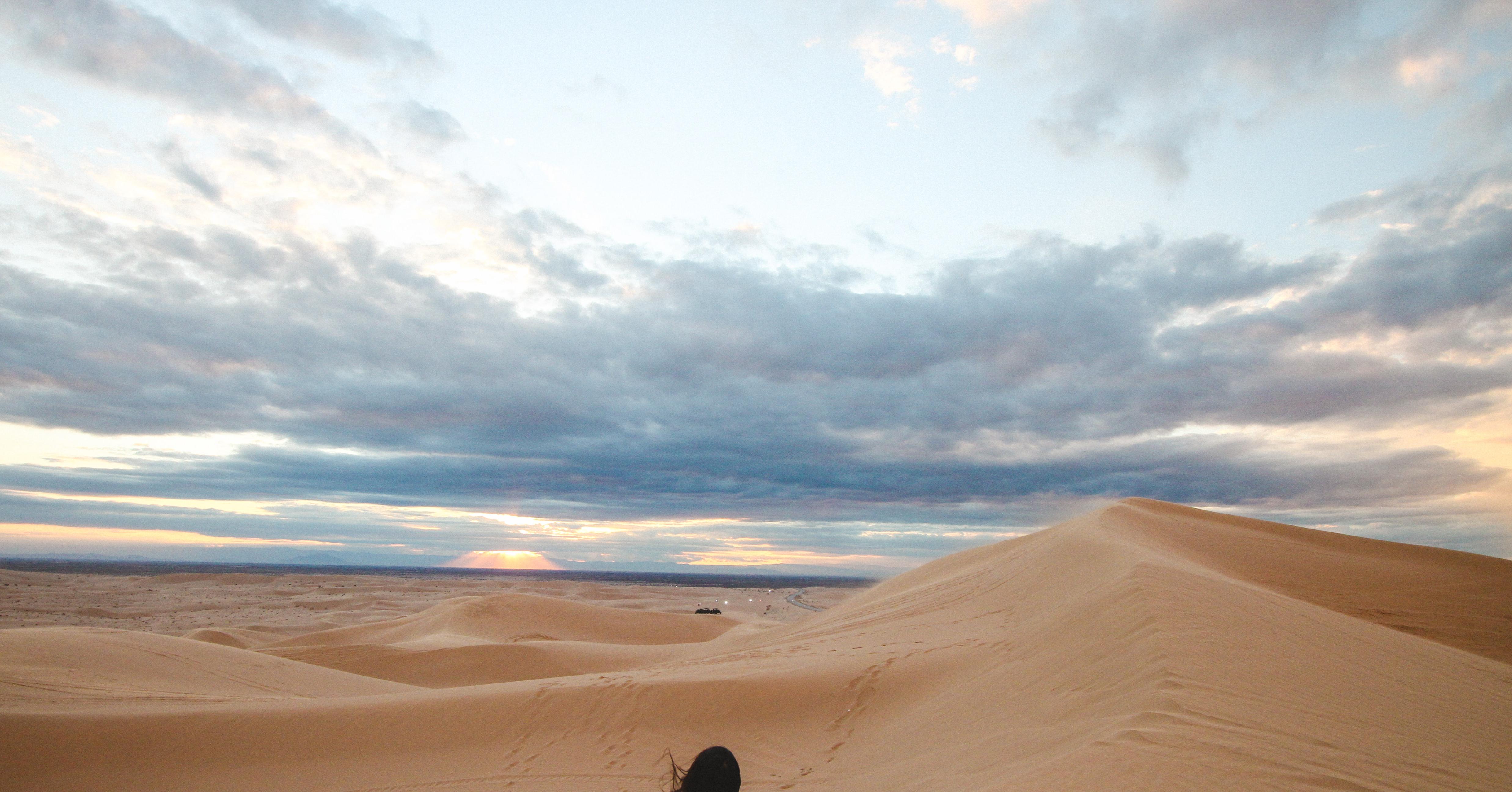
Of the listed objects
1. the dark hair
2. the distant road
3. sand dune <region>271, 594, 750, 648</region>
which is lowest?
the distant road

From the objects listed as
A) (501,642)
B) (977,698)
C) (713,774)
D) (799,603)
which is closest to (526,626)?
(501,642)

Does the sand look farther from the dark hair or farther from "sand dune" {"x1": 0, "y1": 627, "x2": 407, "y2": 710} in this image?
the dark hair

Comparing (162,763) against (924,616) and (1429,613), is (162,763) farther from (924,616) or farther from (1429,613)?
(1429,613)

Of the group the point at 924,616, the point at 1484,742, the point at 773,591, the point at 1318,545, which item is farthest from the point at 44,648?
the point at 773,591

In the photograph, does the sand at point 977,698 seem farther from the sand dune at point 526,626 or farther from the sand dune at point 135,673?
the sand dune at point 526,626

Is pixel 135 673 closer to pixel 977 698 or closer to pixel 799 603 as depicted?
pixel 977 698

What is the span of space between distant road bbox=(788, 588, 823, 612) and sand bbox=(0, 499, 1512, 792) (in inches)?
744

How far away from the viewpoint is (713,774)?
14.0 ft

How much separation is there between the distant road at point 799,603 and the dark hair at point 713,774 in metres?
24.2

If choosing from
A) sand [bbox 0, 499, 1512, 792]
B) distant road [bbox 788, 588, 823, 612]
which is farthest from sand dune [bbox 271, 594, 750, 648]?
sand [bbox 0, 499, 1512, 792]

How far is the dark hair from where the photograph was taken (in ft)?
13.9

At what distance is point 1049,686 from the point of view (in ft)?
18.0

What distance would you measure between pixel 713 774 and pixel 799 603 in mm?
39964

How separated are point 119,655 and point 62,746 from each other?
3.77 metres
